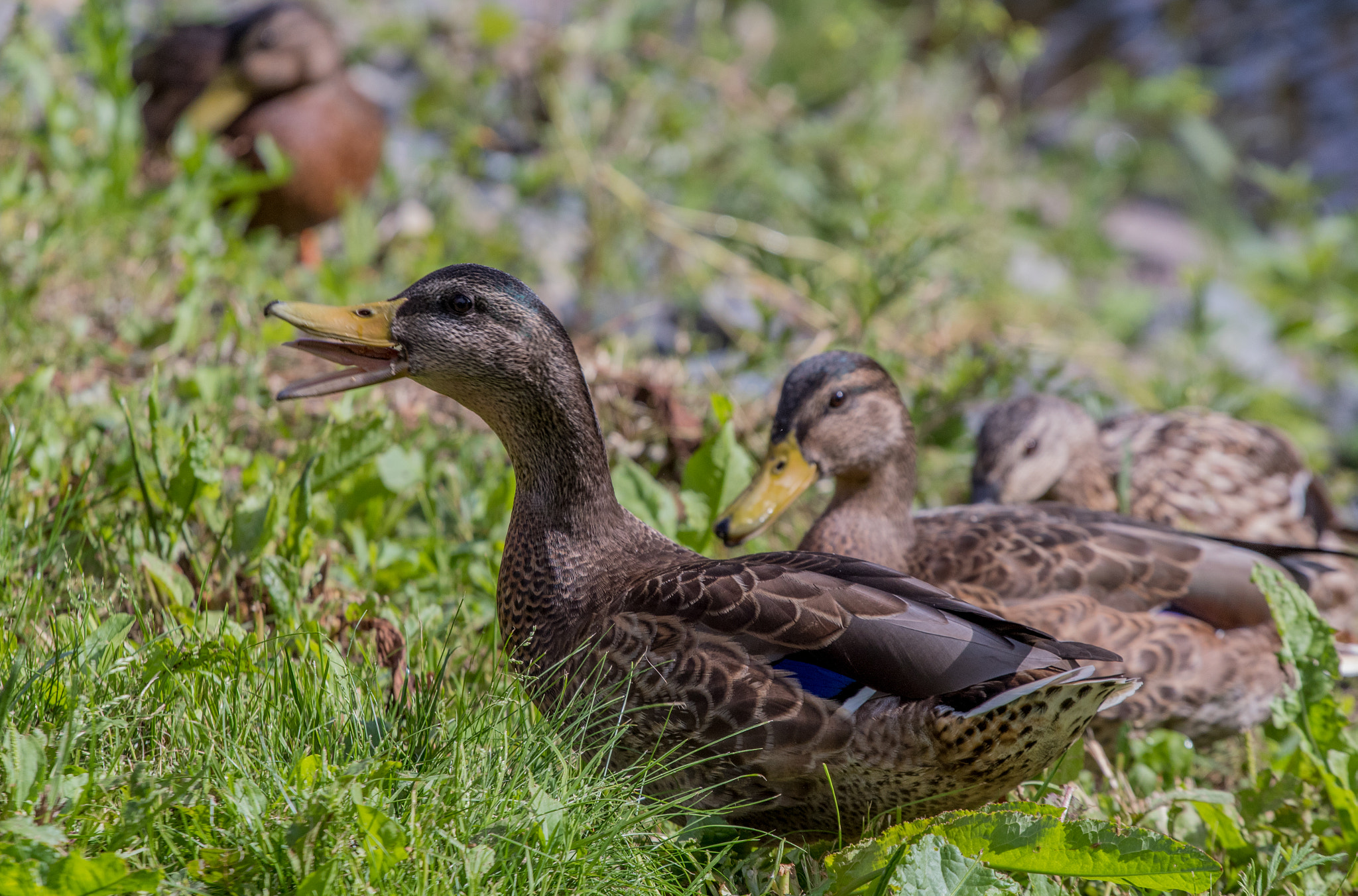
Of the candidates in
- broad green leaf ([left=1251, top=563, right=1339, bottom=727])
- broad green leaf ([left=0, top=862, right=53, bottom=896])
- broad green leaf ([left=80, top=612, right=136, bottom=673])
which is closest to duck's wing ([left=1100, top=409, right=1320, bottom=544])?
broad green leaf ([left=1251, top=563, right=1339, bottom=727])

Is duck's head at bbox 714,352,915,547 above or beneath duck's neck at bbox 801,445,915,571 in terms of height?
above

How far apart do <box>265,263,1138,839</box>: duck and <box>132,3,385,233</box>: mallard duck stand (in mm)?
3111

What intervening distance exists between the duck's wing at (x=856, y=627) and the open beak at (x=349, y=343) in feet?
2.64

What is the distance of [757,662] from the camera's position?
7.75ft

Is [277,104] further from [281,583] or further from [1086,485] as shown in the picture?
[1086,485]

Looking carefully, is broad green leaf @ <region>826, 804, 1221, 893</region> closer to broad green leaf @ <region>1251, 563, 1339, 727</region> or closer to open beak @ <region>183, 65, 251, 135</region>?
broad green leaf @ <region>1251, 563, 1339, 727</region>

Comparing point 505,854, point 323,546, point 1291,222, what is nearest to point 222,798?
point 505,854

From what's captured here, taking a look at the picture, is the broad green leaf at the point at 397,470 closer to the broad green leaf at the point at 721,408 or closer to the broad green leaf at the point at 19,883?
the broad green leaf at the point at 721,408

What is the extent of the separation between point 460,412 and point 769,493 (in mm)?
1414

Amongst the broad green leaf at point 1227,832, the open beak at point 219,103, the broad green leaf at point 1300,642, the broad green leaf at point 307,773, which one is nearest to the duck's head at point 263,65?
the open beak at point 219,103

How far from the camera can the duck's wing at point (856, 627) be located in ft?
7.46

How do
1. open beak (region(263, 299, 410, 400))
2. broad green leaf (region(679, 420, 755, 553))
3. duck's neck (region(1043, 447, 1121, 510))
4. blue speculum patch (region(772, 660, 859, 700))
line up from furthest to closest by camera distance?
1. duck's neck (region(1043, 447, 1121, 510))
2. broad green leaf (region(679, 420, 755, 553))
3. open beak (region(263, 299, 410, 400))
4. blue speculum patch (region(772, 660, 859, 700))

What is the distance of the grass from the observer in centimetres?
200

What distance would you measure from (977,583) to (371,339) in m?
1.80
